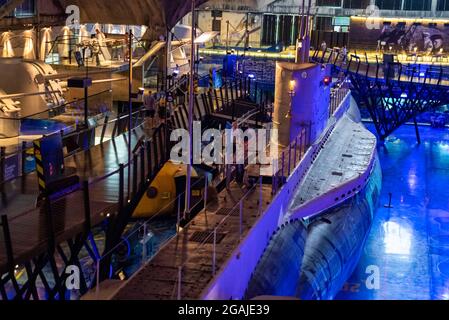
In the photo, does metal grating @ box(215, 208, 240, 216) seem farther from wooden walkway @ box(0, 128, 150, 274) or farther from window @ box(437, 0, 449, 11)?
window @ box(437, 0, 449, 11)

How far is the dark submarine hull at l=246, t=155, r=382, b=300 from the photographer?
34.7ft

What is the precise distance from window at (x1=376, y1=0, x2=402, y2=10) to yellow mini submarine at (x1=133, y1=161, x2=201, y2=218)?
32120 mm

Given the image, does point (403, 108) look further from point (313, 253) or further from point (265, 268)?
Result: point (265, 268)

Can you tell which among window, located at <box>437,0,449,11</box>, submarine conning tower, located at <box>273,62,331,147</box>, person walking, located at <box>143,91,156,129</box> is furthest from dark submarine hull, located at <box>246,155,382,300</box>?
window, located at <box>437,0,449,11</box>

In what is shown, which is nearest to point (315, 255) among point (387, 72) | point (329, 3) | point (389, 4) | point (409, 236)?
point (409, 236)

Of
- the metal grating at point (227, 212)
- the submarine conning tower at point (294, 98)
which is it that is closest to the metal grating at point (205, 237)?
the metal grating at point (227, 212)

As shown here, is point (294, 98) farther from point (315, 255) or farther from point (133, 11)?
point (133, 11)

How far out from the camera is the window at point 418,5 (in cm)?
4519

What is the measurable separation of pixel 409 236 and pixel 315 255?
6600 millimetres

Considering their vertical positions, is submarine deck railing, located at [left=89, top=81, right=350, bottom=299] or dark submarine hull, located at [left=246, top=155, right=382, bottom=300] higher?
submarine deck railing, located at [left=89, top=81, right=350, bottom=299]

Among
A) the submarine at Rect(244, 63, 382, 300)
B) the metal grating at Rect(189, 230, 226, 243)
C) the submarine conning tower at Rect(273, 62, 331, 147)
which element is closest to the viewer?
the metal grating at Rect(189, 230, 226, 243)

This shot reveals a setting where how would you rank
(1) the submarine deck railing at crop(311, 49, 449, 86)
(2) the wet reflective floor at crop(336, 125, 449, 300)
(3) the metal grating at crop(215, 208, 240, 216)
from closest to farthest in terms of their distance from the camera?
(3) the metal grating at crop(215, 208, 240, 216) < (2) the wet reflective floor at crop(336, 125, 449, 300) < (1) the submarine deck railing at crop(311, 49, 449, 86)

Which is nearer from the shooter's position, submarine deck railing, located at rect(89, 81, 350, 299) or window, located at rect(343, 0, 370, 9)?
submarine deck railing, located at rect(89, 81, 350, 299)

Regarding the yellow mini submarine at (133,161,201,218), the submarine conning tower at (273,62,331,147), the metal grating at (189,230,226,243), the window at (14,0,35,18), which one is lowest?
the yellow mini submarine at (133,161,201,218)
